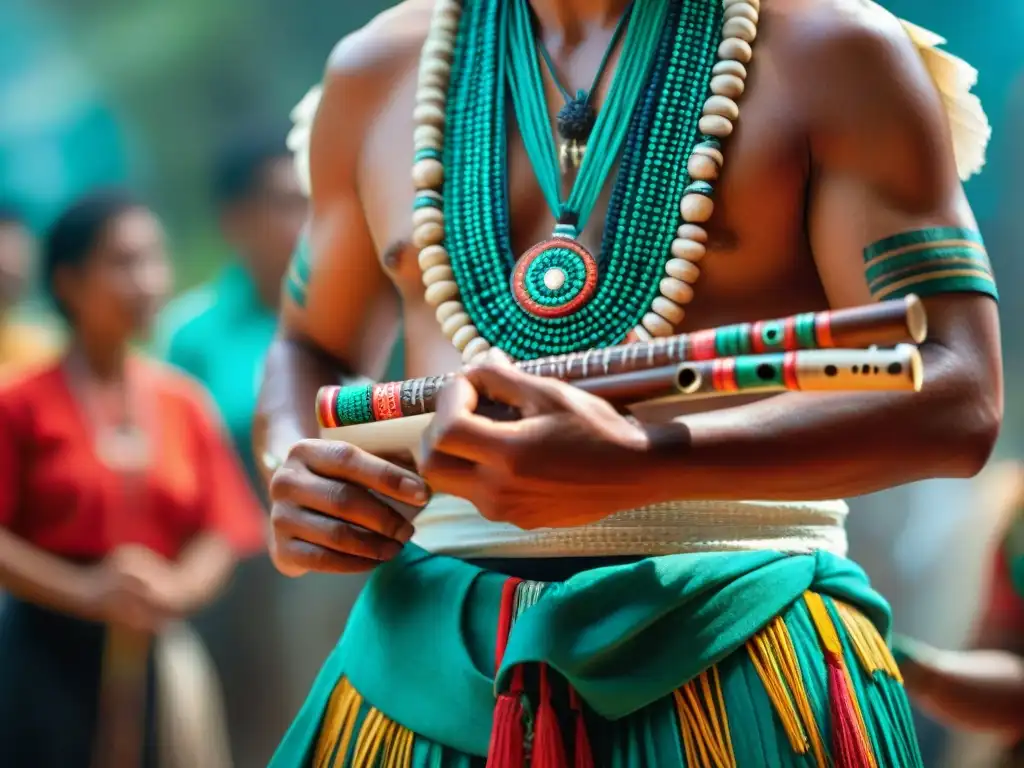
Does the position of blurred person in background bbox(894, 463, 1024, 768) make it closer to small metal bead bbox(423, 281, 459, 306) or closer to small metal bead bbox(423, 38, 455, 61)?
small metal bead bbox(423, 281, 459, 306)

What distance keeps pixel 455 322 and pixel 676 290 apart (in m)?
0.19

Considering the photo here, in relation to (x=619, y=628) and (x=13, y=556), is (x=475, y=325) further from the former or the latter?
(x=13, y=556)

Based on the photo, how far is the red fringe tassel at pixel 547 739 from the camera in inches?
38.9

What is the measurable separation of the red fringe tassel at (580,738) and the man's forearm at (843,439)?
0.64 feet

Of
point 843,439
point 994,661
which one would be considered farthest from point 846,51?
point 994,661

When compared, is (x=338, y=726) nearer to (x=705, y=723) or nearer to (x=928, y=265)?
(x=705, y=723)

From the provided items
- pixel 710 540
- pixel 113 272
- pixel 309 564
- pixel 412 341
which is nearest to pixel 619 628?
pixel 710 540

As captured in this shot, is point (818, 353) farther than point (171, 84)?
No

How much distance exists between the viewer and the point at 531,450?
85 cm

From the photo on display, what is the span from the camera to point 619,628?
1.00 metres

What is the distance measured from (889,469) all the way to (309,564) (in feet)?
1.47

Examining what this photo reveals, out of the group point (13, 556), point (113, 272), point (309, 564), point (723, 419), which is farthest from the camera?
point (113, 272)

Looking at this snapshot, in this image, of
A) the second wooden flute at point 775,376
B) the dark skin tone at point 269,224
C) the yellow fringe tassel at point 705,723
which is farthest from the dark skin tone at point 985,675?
the dark skin tone at point 269,224

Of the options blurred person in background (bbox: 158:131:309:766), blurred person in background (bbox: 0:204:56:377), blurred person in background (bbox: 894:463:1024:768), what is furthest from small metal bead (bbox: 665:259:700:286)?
blurred person in background (bbox: 0:204:56:377)
